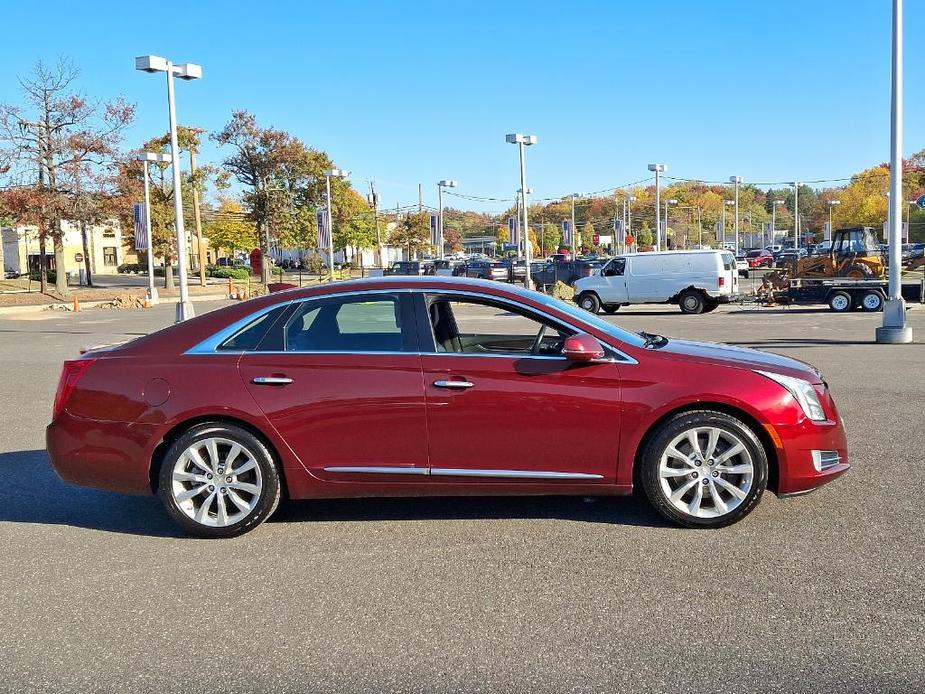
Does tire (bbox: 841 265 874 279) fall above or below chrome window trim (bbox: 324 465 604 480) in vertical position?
above

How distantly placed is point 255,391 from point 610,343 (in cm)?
213

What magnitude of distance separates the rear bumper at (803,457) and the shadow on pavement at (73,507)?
3.67 meters

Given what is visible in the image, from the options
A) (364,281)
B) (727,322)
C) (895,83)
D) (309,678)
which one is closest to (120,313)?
(727,322)

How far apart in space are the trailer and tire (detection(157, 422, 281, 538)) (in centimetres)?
2266

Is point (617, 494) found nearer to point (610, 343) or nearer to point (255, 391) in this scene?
point (610, 343)

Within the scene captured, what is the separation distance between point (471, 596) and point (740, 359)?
2.25 metres

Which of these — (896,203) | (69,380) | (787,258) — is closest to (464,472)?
(69,380)

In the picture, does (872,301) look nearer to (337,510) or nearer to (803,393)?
(803,393)

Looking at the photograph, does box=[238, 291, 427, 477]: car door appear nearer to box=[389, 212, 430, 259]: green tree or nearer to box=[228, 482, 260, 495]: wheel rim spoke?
box=[228, 482, 260, 495]: wheel rim spoke

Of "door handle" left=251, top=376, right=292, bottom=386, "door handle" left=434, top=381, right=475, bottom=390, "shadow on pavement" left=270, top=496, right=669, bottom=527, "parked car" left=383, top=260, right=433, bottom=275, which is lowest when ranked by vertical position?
"shadow on pavement" left=270, top=496, right=669, bottom=527

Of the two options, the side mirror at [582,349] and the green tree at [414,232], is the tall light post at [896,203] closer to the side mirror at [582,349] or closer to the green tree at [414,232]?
the side mirror at [582,349]

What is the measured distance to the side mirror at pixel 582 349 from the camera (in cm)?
495

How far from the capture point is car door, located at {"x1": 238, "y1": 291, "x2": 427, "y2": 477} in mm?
5070

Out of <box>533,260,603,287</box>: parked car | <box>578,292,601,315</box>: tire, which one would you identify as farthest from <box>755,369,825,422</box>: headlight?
<box>533,260,603,287</box>: parked car
